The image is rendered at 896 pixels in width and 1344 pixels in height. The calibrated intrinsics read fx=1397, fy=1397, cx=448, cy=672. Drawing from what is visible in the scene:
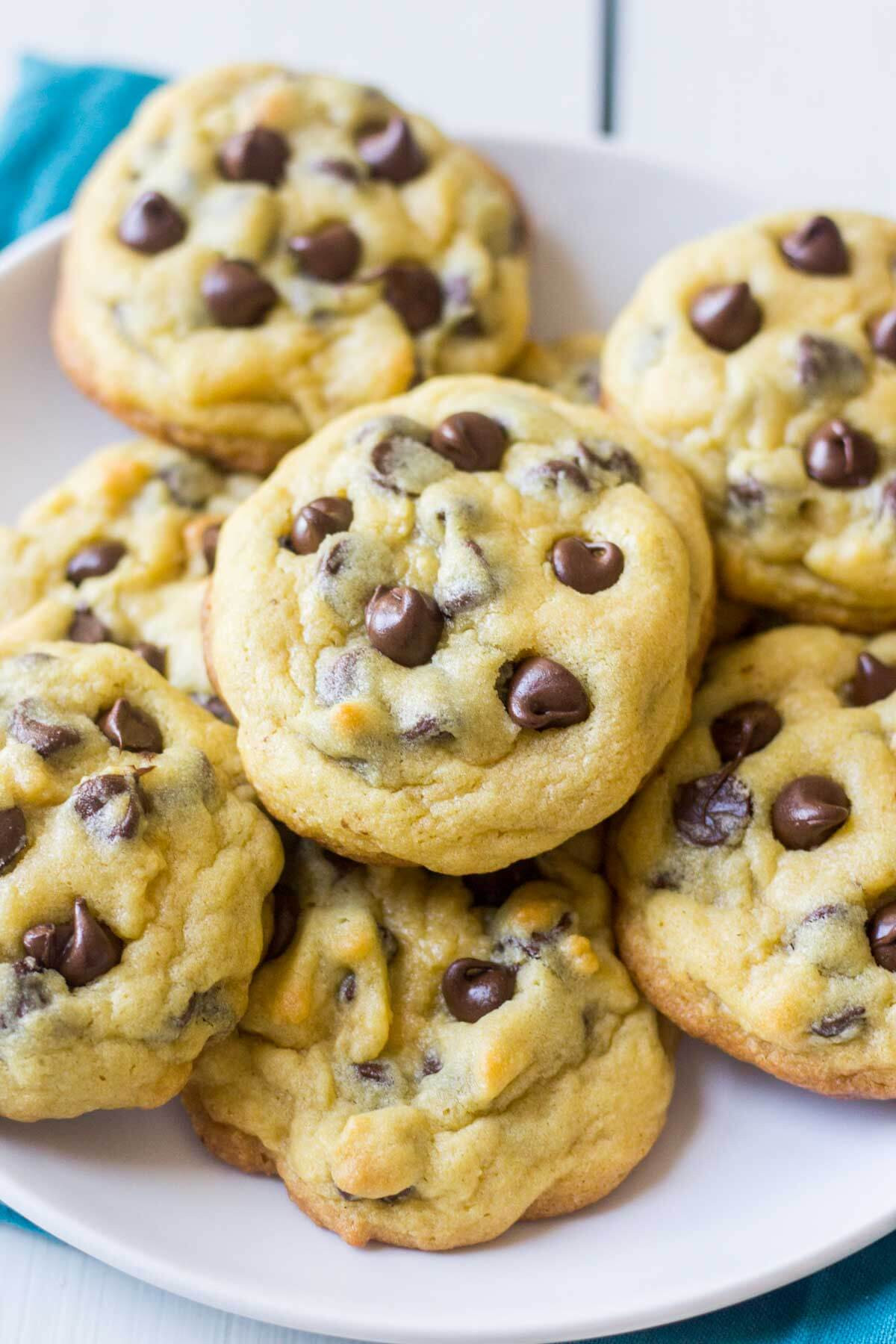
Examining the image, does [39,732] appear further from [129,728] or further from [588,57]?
[588,57]

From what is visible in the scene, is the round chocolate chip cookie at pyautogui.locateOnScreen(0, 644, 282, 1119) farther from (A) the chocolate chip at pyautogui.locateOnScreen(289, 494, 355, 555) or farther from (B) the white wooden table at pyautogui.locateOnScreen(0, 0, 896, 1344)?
(B) the white wooden table at pyautogui.locateOnScreen(0, 0, 896, 1344)

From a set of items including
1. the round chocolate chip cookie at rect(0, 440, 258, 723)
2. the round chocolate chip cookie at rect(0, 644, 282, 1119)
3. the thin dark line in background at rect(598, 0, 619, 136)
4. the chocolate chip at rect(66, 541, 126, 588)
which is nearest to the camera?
the round chocolate chip cookie at rect(0, 644, 282, 1119)

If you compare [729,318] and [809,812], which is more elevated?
[729,318]

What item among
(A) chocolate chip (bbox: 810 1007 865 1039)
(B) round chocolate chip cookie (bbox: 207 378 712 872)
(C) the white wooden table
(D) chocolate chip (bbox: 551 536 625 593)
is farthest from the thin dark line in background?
(A) chocolate chip (bbox: 810 1007 865 1039)

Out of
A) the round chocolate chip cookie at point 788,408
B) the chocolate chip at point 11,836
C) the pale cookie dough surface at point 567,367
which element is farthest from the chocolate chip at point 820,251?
the chocolate chip at point 11,836

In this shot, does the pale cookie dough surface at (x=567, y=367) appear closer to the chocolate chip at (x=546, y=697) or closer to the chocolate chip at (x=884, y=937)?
the chocolate chip at (x=546, y=697)

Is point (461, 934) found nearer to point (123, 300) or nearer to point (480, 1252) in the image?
point (480, 1252)

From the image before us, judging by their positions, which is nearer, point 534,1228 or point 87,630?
point 534,1228

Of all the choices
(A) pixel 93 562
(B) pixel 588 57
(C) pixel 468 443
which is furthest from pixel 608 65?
(A) pixel 93 562

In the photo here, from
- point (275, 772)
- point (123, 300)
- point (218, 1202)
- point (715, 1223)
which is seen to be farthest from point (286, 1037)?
point (123, 300)
